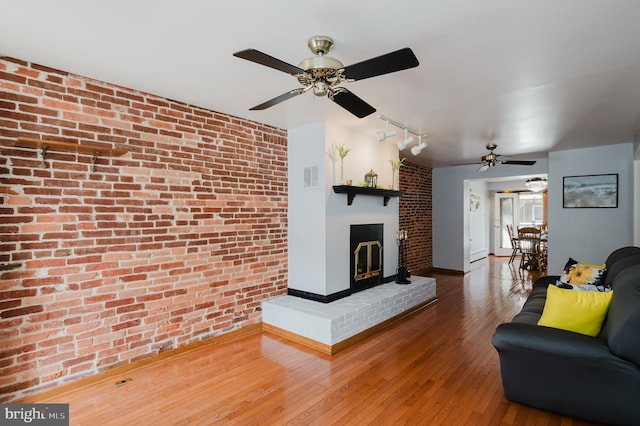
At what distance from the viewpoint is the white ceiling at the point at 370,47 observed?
1775 millimetres

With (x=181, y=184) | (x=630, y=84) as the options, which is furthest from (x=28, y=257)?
(x=630, y=84)

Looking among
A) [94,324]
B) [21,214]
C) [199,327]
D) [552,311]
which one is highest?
[21,214]

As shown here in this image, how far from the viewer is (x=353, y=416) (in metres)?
2.26

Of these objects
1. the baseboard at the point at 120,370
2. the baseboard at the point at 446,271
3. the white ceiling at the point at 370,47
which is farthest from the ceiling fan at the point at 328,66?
the baseboard at the point at 446,271

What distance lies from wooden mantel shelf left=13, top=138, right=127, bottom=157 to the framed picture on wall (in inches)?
253

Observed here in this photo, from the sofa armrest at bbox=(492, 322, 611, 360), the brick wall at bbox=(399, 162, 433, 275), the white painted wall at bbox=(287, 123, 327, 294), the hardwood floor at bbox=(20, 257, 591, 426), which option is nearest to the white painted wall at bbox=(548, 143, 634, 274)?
the brick wall at bbox=(399, 162, 433, 275)

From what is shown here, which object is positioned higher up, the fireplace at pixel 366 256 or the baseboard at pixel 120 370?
the fireplace at pixel 366 256

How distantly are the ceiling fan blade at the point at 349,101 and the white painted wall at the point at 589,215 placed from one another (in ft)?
16.0

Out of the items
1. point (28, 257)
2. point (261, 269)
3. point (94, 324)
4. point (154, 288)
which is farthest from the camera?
point (261, 269)

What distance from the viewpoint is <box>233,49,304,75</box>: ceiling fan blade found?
162 centimetres

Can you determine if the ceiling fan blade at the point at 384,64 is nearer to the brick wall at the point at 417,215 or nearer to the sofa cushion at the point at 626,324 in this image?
the sofa cushion at the point at 626,324

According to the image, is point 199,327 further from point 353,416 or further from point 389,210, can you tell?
point 389,210

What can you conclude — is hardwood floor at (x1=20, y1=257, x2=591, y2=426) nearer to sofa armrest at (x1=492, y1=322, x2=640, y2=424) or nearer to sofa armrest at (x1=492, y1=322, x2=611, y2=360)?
sofa armrest at (x1=492, y1=322, x2=640, y2=424)

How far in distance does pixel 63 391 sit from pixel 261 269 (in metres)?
2.03
